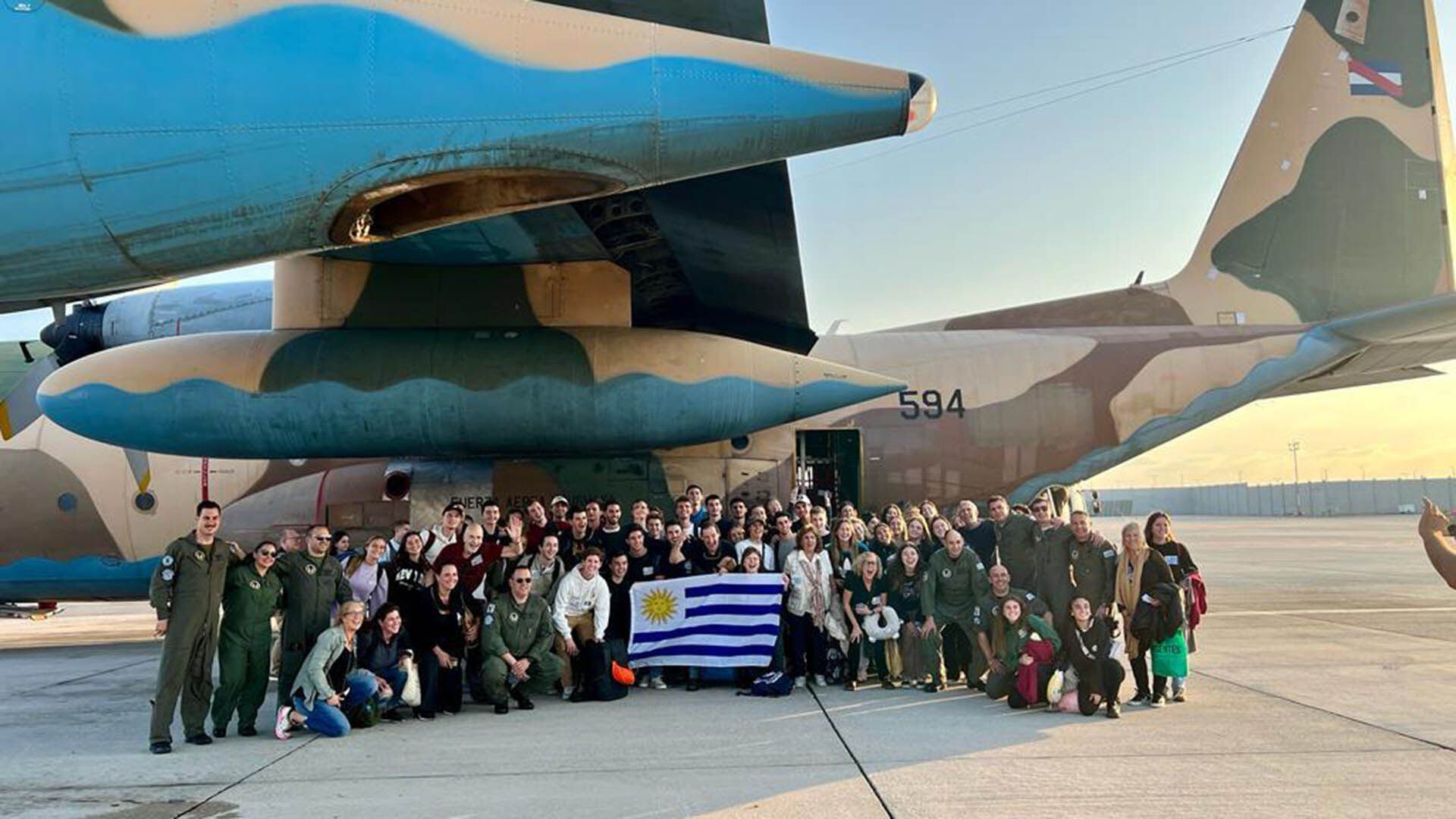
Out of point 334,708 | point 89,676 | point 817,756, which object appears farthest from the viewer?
point 89,676

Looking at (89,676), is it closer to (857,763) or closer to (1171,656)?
(857,763)

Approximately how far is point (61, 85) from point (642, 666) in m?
6.17

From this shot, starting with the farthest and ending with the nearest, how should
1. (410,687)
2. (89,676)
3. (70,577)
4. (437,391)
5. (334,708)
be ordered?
1. (70,577)
2. (89,676)
3. (437,391)
4. (410,687)
5. (334,708)

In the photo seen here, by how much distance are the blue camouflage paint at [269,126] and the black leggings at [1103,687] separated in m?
4.69

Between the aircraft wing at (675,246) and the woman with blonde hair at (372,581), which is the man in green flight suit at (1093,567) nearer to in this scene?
the aircraft wing at (675,246)

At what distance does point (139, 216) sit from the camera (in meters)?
4.71

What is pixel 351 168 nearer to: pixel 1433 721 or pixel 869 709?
pixel 869 709

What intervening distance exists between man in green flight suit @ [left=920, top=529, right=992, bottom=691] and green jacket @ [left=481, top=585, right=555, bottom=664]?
314 cm

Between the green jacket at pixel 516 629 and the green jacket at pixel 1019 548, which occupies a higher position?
the green jacket at pixel 1019 548

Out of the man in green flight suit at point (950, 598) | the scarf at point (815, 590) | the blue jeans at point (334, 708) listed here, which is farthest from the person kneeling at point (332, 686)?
the man in green flight suit at point (950, 598)

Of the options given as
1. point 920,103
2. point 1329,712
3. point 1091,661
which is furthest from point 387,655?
point 1329,712

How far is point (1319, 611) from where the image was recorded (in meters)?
14.0

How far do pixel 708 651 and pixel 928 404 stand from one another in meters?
5.65

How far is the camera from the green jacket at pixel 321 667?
7.11 meters
